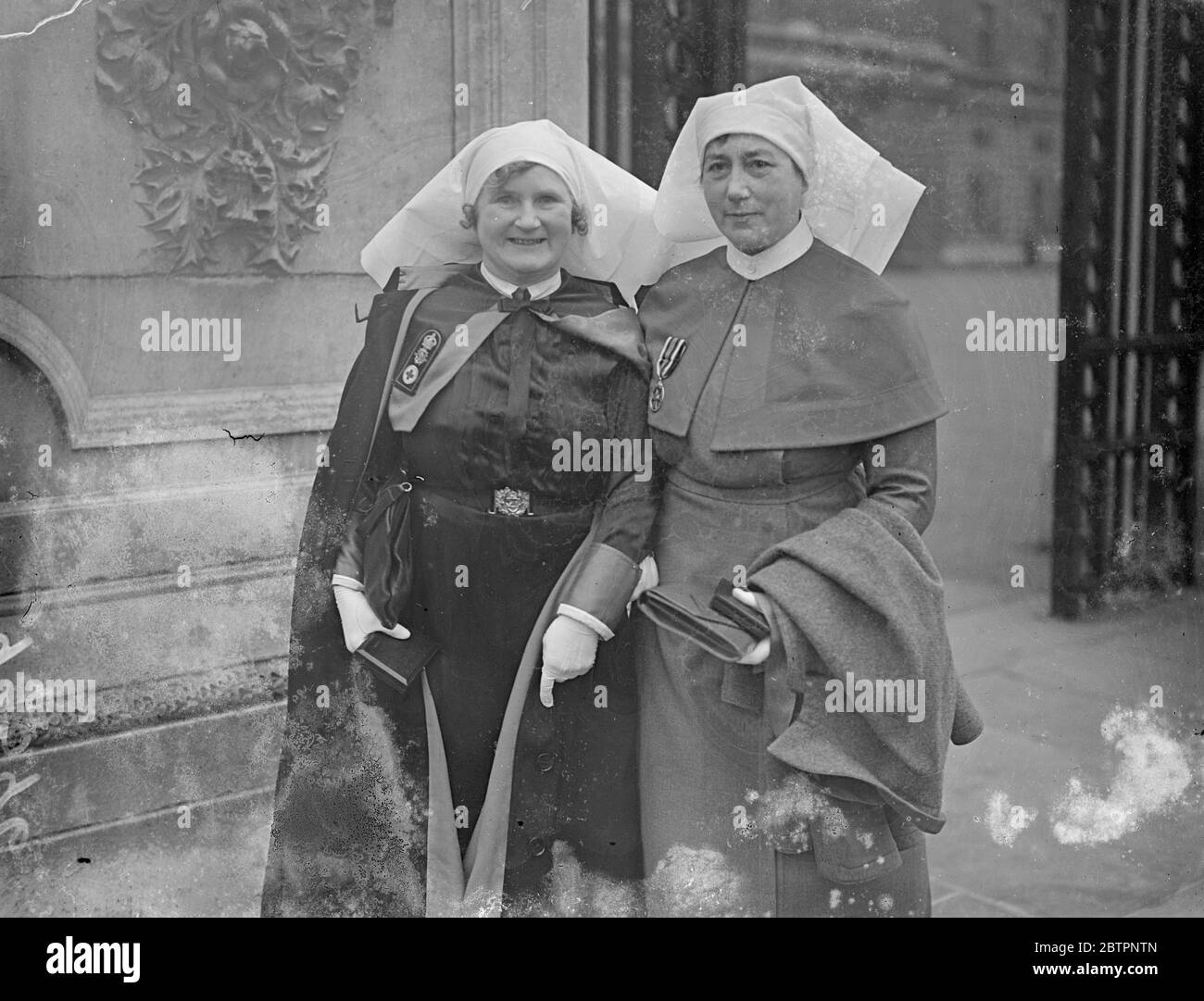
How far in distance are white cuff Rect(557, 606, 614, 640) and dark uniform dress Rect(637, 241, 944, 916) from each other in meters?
0.12

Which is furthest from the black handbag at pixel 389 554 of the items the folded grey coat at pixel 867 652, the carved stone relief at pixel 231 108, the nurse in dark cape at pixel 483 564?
the folded grey coat at pixel 867 652

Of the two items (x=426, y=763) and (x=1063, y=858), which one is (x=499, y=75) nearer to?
(x=426, y=763)

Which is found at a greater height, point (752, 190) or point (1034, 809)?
point (752, 190)

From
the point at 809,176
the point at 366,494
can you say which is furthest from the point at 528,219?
the point at 366,494

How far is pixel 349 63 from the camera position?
380cm

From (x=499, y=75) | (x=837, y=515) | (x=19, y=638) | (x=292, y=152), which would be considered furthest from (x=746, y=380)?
(x=19, y=638)

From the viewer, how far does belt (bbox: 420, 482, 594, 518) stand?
11.7 feet

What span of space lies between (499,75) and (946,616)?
5.81ft

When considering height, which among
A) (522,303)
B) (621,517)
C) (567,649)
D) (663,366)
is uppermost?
(522,303)

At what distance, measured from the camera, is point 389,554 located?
3617mm

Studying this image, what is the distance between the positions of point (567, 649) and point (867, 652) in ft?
2.31

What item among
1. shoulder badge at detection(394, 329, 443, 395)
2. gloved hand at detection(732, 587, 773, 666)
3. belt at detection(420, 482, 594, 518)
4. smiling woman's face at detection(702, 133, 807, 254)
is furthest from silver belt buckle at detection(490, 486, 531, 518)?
smiling woman's face at detection(702, 133, 807, 254)

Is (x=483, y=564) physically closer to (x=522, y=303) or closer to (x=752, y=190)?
(x=522, y=303)

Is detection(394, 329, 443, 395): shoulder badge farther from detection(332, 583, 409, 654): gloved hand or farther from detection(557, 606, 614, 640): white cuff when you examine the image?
detection(557, 606, 614, 640): white cuff
